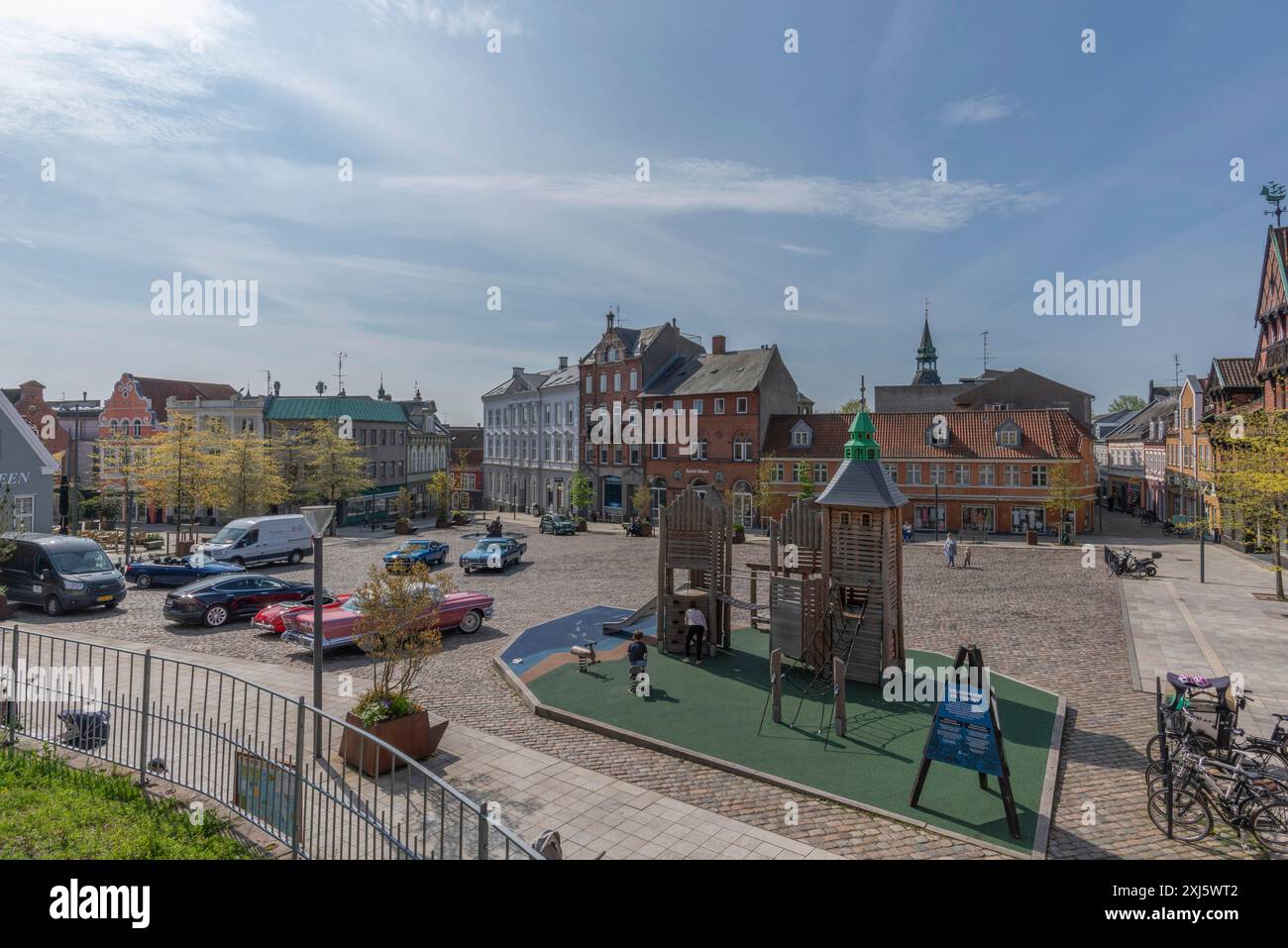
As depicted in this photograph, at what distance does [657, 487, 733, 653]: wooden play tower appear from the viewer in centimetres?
1702

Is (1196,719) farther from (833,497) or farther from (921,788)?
(833,497)

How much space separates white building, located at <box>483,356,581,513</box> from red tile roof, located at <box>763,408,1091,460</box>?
63.2ft

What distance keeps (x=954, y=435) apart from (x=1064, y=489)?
8128mm

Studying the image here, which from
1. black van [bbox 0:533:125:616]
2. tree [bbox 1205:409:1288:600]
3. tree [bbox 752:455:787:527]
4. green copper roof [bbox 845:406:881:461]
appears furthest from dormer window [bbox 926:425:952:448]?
black van [bbox 0:533:125:616]

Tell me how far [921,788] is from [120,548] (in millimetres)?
41755

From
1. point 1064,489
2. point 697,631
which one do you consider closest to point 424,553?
point 697,631

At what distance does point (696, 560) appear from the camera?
17.3 metres

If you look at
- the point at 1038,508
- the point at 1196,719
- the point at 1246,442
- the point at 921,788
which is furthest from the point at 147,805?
the point at 1038,508

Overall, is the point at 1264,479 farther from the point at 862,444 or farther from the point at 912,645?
the point at 862,444

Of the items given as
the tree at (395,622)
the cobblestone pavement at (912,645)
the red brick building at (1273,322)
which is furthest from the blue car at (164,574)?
the red brick building at (1273,322)

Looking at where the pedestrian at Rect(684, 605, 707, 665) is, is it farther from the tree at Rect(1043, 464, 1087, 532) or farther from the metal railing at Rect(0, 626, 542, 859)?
the tree at Rect(1043, 464, 1087, 532)

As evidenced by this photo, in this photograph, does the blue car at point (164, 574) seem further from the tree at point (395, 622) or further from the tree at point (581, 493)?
the tree at point (581, 493)

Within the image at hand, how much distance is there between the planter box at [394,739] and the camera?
32.7ft
